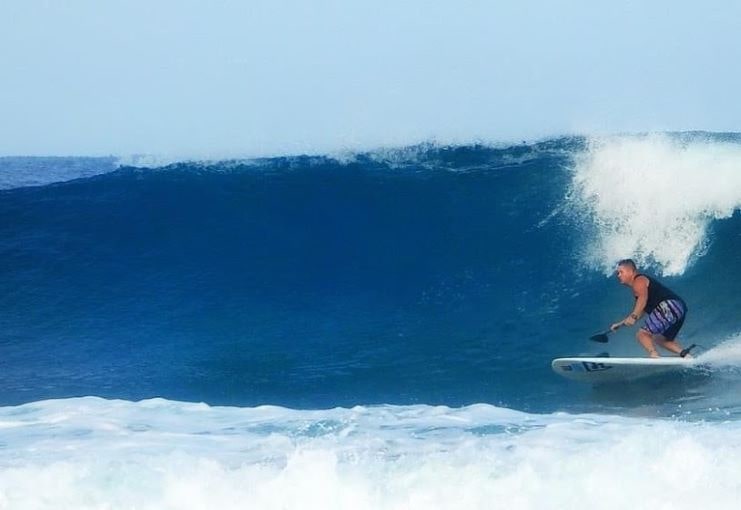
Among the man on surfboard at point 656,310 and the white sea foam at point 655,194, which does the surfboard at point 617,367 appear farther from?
the white sea foam at point 655,194

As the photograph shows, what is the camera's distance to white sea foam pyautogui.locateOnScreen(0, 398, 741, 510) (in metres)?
3.73

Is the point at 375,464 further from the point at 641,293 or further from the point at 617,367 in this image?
the point at 641,293

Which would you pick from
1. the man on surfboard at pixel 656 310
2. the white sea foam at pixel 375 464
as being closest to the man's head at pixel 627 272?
the man on surfboard at pixel 656 310

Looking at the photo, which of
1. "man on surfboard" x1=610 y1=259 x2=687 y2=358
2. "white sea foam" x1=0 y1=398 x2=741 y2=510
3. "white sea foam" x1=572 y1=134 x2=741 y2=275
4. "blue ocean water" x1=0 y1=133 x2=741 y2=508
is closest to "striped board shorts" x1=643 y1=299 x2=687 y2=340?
"man on surfboard" x1=610 y1=259 x2=687 y2=358

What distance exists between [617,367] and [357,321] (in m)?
1.94

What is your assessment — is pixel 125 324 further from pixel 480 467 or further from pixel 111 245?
pixel 480 467

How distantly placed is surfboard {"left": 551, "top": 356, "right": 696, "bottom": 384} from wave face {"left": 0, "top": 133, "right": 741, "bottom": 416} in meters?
0.11

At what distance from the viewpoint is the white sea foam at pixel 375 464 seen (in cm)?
373

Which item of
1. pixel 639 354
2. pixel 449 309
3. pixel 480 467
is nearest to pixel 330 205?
pixel 449 309

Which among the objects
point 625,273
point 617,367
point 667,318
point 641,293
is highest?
point 625,273

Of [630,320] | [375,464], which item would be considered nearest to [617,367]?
[630,320]

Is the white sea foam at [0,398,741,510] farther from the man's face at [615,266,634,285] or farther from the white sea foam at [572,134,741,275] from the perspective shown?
the white sea foam at [572,134,741,275]

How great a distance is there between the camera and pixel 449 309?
6289 mm

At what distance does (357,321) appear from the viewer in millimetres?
6297
